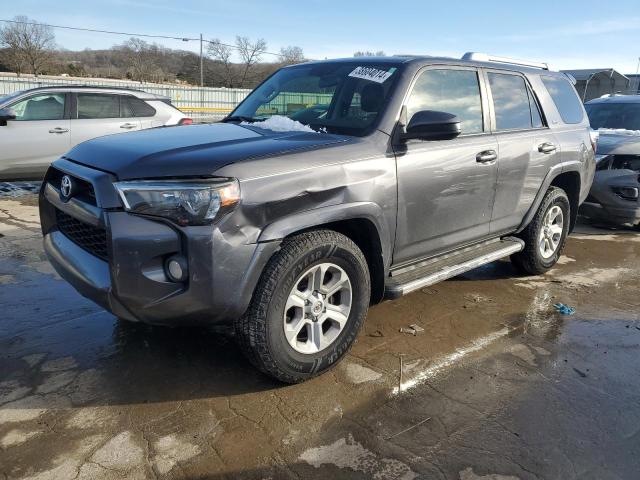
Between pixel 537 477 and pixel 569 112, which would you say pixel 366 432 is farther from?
pixel 569 112

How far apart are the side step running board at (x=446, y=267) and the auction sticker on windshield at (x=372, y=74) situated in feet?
4.32

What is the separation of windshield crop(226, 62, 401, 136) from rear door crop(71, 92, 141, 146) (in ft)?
17.3

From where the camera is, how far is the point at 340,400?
9.63 feet

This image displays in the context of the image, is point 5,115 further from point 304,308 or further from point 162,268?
point 304,308

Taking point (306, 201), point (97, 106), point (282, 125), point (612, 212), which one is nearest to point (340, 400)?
point (306, 201)

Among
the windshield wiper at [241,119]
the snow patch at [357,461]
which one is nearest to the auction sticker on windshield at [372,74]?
the windshield wiper at [241,119]

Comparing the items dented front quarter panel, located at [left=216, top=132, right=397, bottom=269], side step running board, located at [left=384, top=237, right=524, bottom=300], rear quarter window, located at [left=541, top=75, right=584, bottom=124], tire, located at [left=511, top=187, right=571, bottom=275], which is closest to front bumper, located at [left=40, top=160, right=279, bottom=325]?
dented front quarter panel, located at [left=216, top=132, right=397, bottom=269]

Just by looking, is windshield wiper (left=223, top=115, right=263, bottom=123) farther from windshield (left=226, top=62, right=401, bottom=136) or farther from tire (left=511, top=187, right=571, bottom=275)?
tire (left=511, top=187, right=571, bottom=275)

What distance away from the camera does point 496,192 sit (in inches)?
164

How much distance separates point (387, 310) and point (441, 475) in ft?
6.39

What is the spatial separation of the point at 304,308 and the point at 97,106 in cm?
733

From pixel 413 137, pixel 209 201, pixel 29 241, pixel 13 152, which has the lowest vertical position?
pixel 29 241

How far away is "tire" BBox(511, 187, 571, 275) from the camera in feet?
16.0

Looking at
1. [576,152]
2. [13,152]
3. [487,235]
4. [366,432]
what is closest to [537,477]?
[366,432]
